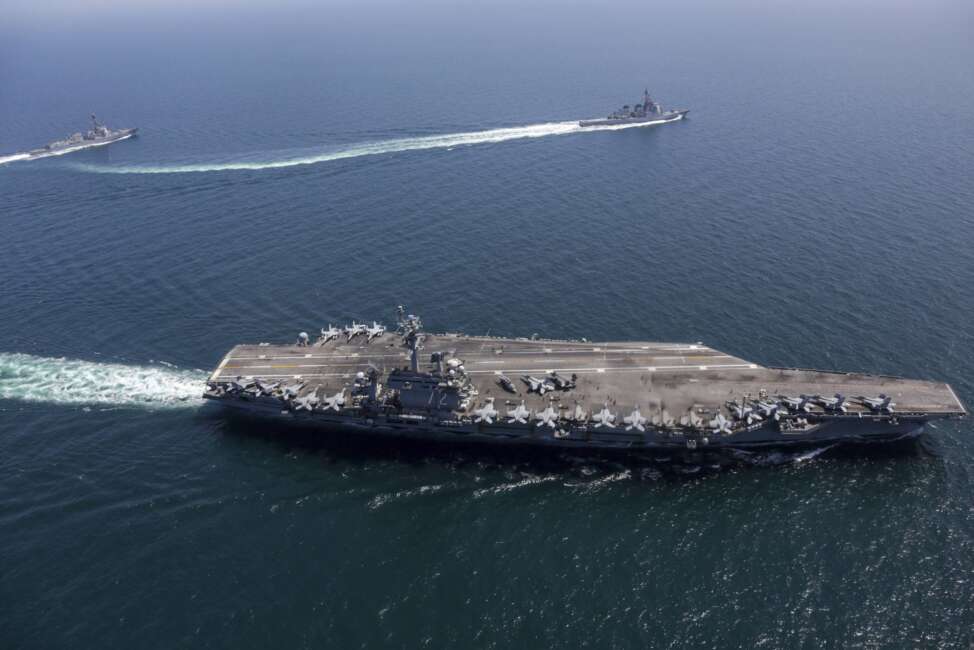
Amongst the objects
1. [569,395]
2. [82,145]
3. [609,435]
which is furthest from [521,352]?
→ [82,145]

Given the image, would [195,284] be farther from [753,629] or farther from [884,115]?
[884,115]

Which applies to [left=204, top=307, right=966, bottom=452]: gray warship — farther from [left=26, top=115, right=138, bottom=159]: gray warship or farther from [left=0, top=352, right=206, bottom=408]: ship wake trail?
[left=26, top=115, right=138, bottom=159]: gray warship

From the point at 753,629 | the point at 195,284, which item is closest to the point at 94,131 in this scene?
the point at 195,284

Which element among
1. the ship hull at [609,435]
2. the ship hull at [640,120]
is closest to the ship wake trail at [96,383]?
the ship hull at [609,435]

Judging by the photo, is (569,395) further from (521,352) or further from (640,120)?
(640,120)

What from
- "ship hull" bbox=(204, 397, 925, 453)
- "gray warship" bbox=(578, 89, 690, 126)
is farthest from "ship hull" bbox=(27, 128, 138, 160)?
"ship hull" bbox=(204, 397, 925, 453)

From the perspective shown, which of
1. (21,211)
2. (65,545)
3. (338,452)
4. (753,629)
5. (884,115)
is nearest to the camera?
(753,629)
